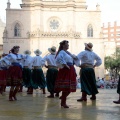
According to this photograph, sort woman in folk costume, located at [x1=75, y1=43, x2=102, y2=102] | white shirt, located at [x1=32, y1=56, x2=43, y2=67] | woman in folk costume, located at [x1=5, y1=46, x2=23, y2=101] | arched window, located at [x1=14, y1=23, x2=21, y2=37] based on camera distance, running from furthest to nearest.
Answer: arched window, located at [x1=14, y1=23, x2=21, y2=37]
white shirt, located at [x1=32, y1=56, x2=43, y2=67]
woman in folk costume, located at [x1=75, y1=43, x2=102, y2=102]
woman in folk costume, located at [x1=5, y1=46, x2=23, y2=101]

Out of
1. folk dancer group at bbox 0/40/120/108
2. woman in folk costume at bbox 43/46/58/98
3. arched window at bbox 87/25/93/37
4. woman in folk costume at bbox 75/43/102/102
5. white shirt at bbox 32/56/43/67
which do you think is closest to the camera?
folk dancer group at bbox 0/40/120/108

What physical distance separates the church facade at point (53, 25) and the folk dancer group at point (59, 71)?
31.0 meters

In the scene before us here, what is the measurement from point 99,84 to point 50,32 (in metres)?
20.5

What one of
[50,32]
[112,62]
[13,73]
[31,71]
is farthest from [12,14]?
[13,73]

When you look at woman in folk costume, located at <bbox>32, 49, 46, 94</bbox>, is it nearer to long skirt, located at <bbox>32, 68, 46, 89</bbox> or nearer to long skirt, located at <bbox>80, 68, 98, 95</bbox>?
long skirt, located at <bbox>32, 68, 46, 89</bbox>

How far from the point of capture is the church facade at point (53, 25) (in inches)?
1769

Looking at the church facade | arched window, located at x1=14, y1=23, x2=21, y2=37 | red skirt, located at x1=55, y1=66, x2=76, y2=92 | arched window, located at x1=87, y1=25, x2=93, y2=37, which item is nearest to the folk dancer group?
red skirt, located at x1=55, y1=66, x2=76, y2=92

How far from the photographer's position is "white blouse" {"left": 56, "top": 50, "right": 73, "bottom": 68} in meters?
7.96

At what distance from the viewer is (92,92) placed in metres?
9.92

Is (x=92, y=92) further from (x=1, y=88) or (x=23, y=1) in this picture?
(x=23, y=1)

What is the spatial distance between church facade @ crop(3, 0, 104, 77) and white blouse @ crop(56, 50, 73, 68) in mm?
36552

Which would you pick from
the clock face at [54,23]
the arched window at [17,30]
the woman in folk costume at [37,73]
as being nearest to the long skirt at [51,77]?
the woman in folk costume at [37,73]

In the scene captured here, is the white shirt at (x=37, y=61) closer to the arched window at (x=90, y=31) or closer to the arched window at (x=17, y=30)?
the arched window at (x=17, y=30)

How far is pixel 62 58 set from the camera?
800cm
